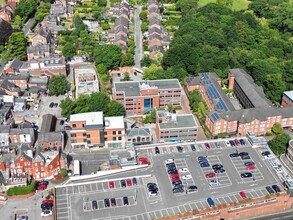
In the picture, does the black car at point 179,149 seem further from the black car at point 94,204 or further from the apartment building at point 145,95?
the apartment building at point 145,95

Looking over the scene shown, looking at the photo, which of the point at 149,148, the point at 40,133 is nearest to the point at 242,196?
the point at 149,148

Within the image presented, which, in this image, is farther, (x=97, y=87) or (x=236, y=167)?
(x=97, y=87)

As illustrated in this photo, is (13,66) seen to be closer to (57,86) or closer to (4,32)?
(57,86)

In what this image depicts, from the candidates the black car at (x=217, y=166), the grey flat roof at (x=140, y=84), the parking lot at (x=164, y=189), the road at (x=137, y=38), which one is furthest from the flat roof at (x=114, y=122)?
the road at (x=137, y=38)

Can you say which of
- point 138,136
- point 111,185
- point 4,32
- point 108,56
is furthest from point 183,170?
point 4,32

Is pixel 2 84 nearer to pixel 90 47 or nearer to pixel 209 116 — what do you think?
pixel 90 47

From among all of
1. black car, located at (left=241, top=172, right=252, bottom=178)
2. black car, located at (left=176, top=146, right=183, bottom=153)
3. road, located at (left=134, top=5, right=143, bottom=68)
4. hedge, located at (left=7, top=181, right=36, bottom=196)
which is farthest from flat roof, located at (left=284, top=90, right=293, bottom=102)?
hedge, located at (left=7, top=181, right=36, bottom=196)

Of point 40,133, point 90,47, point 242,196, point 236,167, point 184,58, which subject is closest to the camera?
point 242,196
